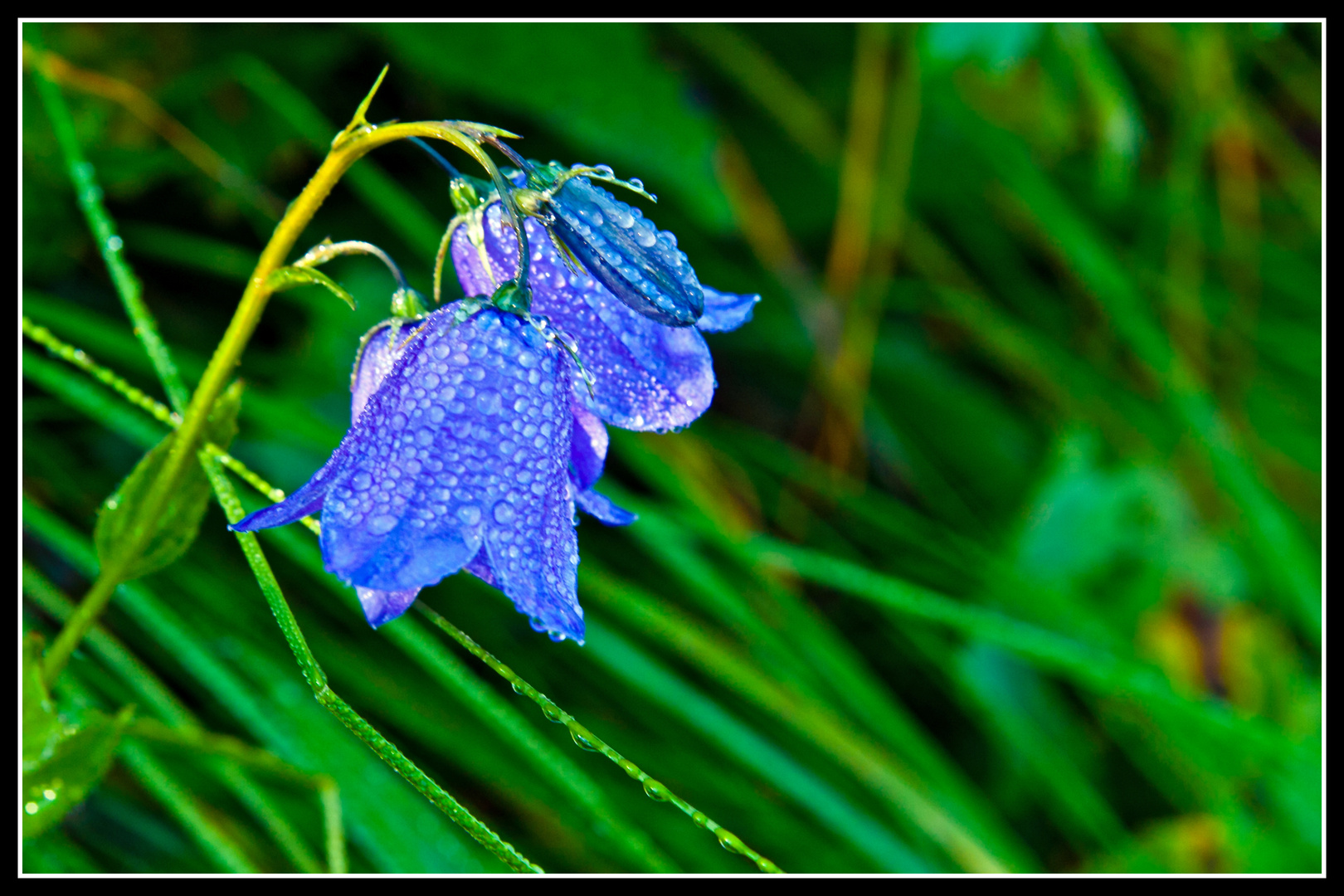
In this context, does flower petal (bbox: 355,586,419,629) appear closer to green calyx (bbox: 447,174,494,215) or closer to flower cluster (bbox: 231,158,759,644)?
flower cluster (bbox: 231,158,759,644)

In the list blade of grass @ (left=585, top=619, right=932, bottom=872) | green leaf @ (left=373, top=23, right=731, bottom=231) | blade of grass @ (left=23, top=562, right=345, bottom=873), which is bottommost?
blade of grass @ (left=23, top=562, right=345, bottom=873)

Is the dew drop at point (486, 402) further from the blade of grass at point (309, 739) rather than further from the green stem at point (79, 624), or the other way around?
the blade of grass at point (309, 739)

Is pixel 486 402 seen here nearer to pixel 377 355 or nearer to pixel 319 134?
pixel 377 355

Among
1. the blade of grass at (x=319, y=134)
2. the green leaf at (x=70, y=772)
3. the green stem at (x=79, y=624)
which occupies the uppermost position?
the blade of grass at (x=319, y=134)

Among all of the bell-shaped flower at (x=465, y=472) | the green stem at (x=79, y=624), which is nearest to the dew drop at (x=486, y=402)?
the bell-shaped flower at (x=465, y=472)

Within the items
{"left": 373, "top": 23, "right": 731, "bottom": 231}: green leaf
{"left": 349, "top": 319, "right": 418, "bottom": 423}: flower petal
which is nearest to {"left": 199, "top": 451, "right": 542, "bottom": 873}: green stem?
{"left": 349, "top": 319, "right": 418, "bottom": 423}: flower petal

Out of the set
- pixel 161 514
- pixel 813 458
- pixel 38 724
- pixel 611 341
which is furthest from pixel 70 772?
pixel 813 458
